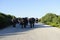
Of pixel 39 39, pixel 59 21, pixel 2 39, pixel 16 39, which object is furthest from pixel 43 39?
pixel 59 21

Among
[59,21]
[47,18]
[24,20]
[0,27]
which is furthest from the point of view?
[47,18]

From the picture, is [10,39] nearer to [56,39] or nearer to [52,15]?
[56,39]

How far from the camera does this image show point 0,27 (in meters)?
31.0

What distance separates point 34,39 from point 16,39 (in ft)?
4.67

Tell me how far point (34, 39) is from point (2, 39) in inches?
99.5

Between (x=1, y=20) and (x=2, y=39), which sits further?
(x=1, y=20)

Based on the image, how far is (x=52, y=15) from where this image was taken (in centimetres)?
6456

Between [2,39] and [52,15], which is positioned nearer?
[2,39]

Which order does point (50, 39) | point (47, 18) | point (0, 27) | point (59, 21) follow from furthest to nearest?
point (47, 18) < point (59, 21) < point (0, 27) < point (50, 39)

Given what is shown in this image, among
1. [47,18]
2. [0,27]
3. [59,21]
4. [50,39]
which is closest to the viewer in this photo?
[50,39]

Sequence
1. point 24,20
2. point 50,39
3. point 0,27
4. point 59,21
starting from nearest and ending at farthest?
1. point 50,39
2. point 0,27
3. point 24,20
4. point 59,21

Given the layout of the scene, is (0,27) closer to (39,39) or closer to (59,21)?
(39,39)

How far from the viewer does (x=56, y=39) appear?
18.1m

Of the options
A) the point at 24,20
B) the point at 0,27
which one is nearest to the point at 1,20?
the point at 0,27
